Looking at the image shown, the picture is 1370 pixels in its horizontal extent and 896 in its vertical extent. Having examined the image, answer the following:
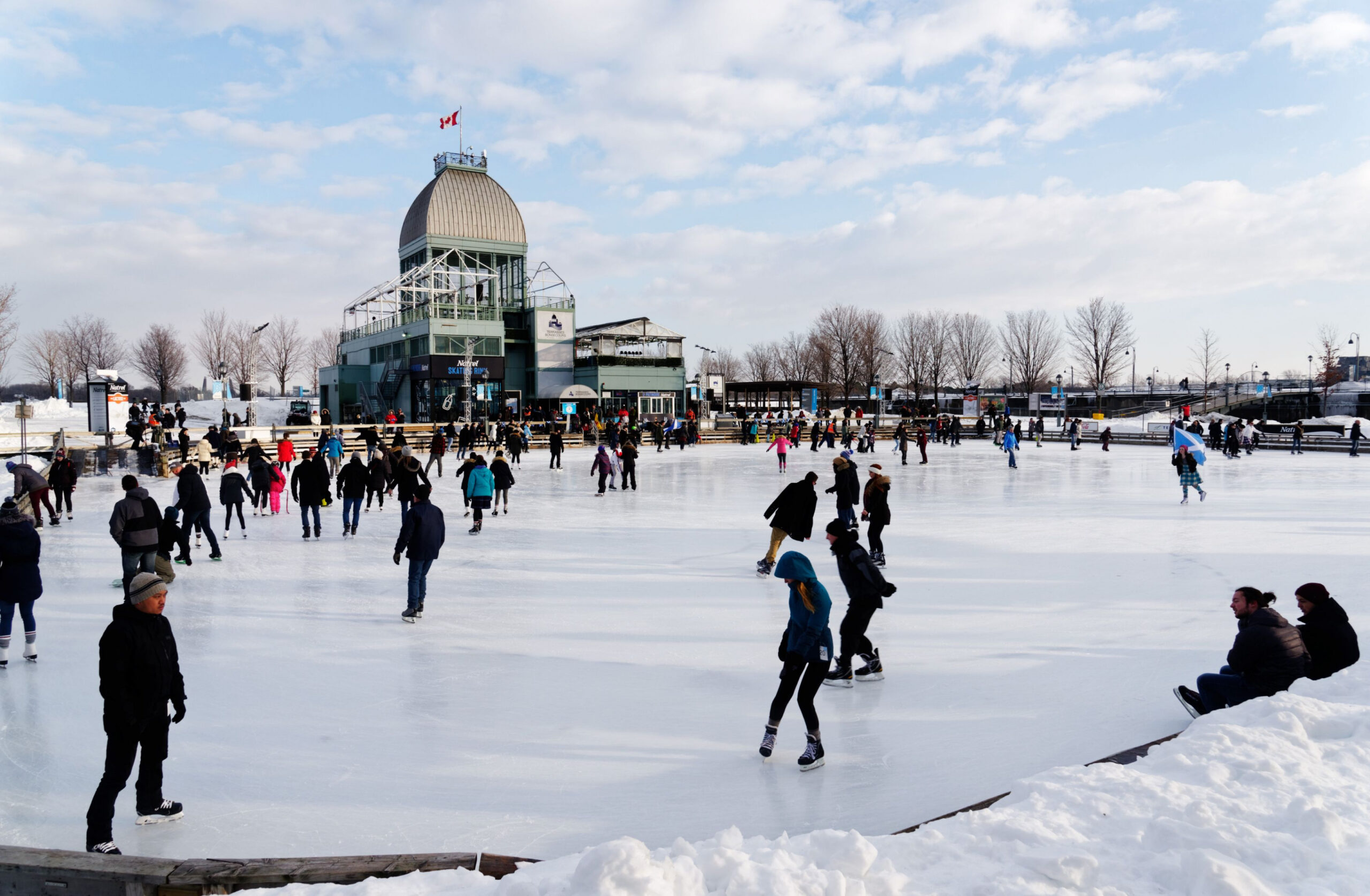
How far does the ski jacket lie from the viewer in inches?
183

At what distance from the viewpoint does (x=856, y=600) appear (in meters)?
5.99

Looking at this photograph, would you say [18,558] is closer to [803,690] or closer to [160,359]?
[803,690]

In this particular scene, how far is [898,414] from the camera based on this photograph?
59594 millimetres

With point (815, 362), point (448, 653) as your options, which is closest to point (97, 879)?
point (448, 653)

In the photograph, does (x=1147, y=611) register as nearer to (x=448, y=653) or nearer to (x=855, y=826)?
(x=855, y=826)

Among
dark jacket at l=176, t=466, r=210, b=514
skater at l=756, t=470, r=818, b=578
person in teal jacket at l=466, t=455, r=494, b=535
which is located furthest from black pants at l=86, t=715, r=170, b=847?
person in teal jacket at l=466, t=455, r=494, b=535

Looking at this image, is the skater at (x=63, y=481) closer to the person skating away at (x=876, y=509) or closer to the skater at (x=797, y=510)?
the skater at (x=797, y=510)

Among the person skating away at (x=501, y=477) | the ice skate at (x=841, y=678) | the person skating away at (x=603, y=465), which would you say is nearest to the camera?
the ice skate at (x=841, y=678)

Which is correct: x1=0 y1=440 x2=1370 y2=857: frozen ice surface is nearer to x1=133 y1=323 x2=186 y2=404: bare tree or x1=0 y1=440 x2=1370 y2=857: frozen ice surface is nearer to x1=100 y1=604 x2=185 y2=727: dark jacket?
x1=100 y1=604 x2=185 y2=727: dark jacket

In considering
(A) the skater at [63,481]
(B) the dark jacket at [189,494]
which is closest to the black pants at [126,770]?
(B) the dark jacket at [189,494]

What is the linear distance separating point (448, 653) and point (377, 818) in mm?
2783

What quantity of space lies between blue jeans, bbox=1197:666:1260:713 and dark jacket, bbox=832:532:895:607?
203 cm

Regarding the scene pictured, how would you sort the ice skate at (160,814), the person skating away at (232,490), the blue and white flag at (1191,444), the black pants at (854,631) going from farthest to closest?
the blue and white flag at (1191,444) → the person skating away at (232,490) → the black pants at (854,631) → the ice skate at (160,814)

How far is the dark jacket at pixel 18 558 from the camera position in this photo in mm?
6238
